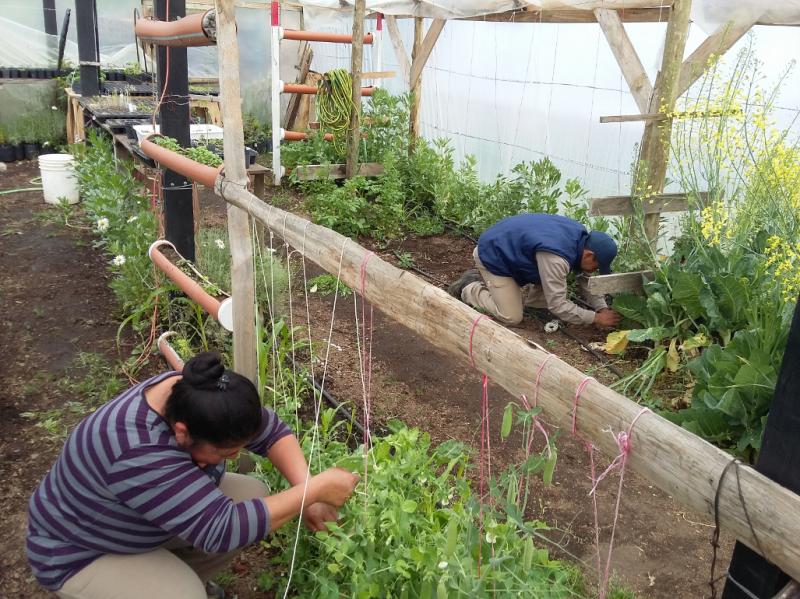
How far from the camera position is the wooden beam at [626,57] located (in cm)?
529

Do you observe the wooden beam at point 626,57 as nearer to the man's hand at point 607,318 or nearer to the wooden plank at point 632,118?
the wooden plank at point 632,118

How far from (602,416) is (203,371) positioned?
3.46ft

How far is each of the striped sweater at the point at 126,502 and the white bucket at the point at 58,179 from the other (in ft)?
21.1

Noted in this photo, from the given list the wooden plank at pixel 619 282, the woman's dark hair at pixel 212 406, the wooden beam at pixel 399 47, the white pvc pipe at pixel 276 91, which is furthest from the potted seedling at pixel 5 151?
the woman's dark hair at pixel 212 406

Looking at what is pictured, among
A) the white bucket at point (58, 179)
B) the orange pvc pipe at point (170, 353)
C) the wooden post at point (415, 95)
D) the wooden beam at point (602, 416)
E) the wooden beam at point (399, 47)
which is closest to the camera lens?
the wooden beam at point (602, 416)

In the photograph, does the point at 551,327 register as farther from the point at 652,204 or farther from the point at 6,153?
the point at 6,153

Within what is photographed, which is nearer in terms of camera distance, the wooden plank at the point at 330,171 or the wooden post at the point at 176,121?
the wooden post at the point at 176,121

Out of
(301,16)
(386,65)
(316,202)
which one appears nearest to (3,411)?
(316,202)

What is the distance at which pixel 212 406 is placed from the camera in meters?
1.94

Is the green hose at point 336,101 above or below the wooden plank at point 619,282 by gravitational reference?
above

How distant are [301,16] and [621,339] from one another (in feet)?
28.7

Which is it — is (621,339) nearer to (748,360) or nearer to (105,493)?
(748,360)

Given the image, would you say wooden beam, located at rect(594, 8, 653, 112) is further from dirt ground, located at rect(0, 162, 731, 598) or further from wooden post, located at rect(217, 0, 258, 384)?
wooden post, located at rect(217, 0, 258, 384)

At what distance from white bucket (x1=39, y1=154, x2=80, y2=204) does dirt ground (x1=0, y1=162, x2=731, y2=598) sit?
0.83 meters
